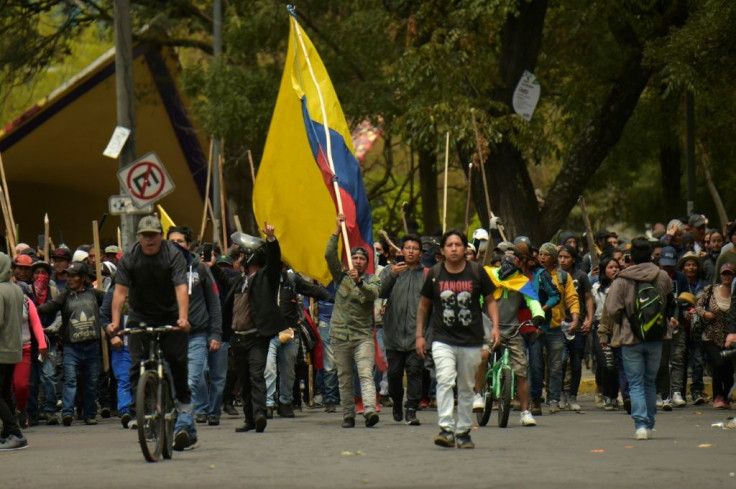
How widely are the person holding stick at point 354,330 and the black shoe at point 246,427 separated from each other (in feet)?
3.09

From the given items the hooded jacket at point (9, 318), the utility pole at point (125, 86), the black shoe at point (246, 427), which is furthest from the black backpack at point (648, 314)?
the utility pole at point (125, 86)

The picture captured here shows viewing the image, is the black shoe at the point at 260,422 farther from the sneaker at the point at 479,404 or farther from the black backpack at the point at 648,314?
the black backpack at the point at 648,314

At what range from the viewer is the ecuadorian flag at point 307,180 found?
655 inches

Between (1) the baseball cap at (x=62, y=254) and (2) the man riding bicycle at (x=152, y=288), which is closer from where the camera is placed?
(2) the man riding bicycle at (x=152, y=288)

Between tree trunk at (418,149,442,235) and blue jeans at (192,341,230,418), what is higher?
tree trunk at (418,149,442,235)

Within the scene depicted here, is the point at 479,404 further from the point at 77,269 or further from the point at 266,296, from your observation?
the point at 77,269

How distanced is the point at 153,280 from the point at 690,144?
677 inches

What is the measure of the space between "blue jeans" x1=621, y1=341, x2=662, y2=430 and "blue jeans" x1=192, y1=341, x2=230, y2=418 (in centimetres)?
453

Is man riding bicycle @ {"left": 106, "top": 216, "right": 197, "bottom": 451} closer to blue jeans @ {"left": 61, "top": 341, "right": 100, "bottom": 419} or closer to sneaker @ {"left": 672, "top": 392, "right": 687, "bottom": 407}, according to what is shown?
blue jeans @ {"left": 61, "top": 341, "right": 100, "bottom": 419}

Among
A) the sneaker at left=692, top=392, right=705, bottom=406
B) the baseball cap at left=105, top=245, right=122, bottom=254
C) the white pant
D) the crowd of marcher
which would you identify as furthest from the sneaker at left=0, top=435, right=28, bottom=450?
the sneaker at left=692, top=392, right=705, bottom=406

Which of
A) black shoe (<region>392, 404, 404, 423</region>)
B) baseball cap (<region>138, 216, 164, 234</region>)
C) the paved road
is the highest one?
baseball cap (<region>138, 216, 164, 234</region>)

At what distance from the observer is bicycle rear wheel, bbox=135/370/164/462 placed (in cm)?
1202

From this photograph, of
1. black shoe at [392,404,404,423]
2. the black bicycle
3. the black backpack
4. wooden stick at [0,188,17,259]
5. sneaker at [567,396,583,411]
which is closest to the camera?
Result: the black bicycle

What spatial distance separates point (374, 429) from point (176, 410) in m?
3.17
